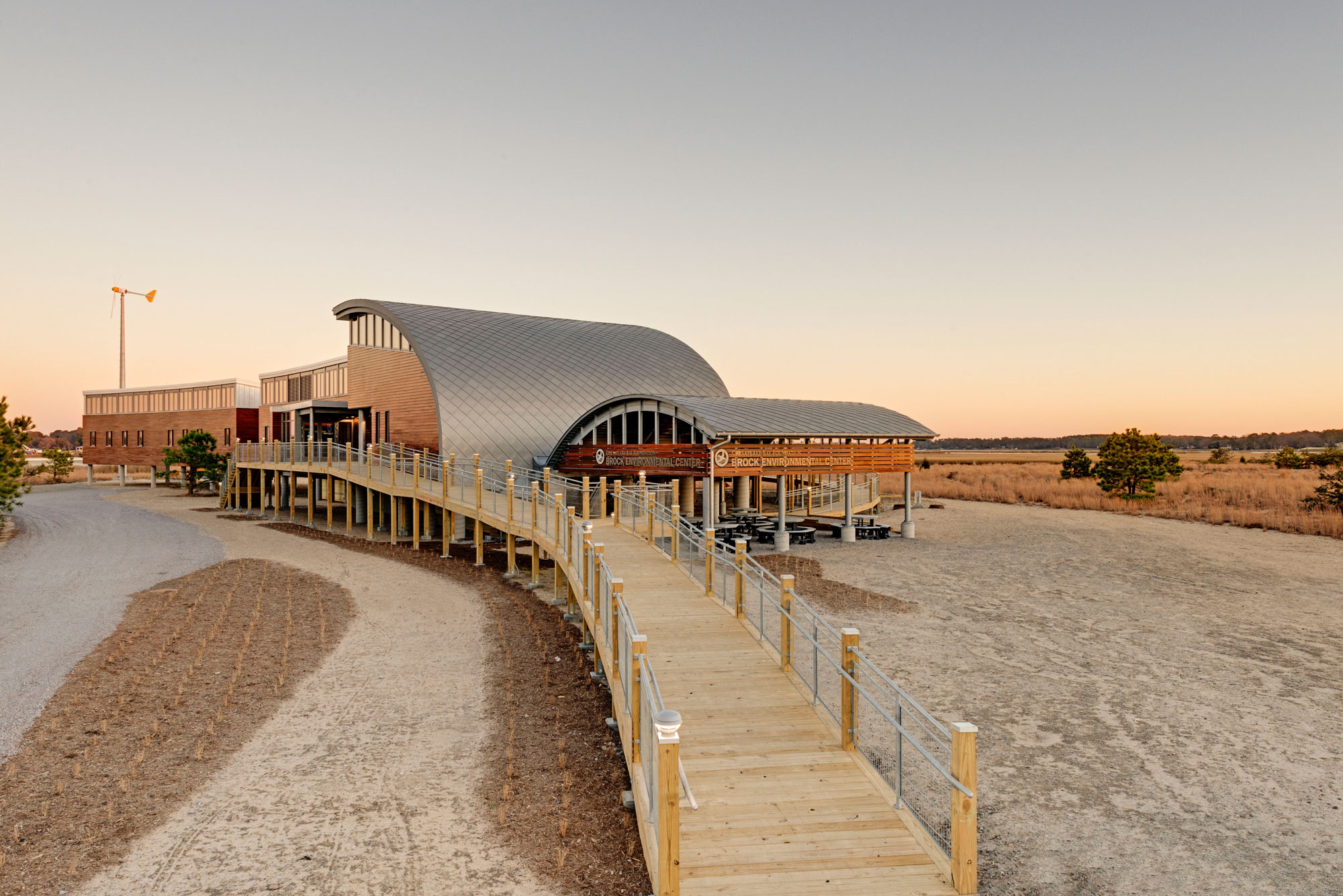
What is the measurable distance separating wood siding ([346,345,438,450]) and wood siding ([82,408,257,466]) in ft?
62.3

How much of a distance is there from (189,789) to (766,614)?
8.52 meters

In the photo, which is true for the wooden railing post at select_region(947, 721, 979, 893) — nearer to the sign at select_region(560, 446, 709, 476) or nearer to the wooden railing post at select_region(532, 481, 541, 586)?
the wooden railing post at select_region(532, 481, 541, 586)

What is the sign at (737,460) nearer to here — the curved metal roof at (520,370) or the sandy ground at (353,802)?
the curved metal roof at (520,370)

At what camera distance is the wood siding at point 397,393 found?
30562 millimetres

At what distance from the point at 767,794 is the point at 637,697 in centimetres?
169

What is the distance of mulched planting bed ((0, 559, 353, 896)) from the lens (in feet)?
23.6

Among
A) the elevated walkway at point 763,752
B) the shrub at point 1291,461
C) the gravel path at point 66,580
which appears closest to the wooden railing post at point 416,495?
the gravel path at point 66,580

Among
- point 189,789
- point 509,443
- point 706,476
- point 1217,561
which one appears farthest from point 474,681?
point 1217,561

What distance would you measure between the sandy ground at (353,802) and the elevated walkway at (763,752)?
1746mm

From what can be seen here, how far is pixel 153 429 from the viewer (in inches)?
2223

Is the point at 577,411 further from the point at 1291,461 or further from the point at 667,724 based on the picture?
the point at 1291,461

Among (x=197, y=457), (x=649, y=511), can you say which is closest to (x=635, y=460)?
(x=649, y=511)

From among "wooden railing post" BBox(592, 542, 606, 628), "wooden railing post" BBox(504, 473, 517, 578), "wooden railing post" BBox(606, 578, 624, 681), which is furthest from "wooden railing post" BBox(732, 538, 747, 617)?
"wooden railing post" BBox(504, 473, 517, 578)

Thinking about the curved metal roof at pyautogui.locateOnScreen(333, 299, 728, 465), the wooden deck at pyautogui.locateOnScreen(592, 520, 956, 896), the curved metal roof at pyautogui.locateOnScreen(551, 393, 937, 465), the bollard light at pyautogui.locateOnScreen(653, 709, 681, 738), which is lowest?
the wooden deck at pyautogui.locateOnScreen(592, 520, 956, 896)
